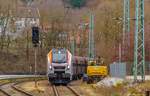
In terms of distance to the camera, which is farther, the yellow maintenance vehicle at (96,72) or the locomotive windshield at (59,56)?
the yellow maintenance vehicle at (96,72)

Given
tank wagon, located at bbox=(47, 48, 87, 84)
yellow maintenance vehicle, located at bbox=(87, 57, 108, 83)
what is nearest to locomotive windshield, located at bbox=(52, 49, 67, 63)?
tank wagon, located at bbox=(47, 48, 87, 84)

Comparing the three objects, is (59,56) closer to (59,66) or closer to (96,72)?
(59,66)

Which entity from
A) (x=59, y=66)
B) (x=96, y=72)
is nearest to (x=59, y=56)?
(x=59, y=66)

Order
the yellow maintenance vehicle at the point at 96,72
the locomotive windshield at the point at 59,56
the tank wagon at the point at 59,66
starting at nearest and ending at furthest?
the tank wagon at the point at 59,66 → the locomotive windshield at the point at 59,56 → the yellow maintenance vehicle at the point at 96,72

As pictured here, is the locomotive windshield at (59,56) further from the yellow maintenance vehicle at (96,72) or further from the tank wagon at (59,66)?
the yellow maintenance vehicle at (96,72)

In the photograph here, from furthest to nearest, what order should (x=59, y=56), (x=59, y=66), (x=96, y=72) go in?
(x=96, y=72), (x=59, y=56), (x=59, y=66)

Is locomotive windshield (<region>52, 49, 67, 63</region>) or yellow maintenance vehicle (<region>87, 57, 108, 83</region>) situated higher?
locomotive windshield (<region>52, 49, 67, 63</region>)

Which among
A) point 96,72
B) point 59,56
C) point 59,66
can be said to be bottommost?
point 96,72

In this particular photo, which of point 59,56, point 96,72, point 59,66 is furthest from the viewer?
point 96,72

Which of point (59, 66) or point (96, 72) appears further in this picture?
point (96, 72)

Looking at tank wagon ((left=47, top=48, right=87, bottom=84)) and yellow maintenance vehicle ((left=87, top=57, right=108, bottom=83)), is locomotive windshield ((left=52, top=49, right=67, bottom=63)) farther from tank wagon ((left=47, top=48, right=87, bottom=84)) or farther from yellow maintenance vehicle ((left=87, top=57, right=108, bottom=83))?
yellow maintenance vehicle ((left=87, top=57, right=108, bottom=83))

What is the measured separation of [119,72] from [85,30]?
4444 centimetres

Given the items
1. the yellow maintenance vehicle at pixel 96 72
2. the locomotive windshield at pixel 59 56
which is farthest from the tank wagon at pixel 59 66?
the yellow maintenance vehicle at pixel 96 72

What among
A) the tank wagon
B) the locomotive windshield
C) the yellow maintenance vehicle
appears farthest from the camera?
the yellow maintenance vehicle
